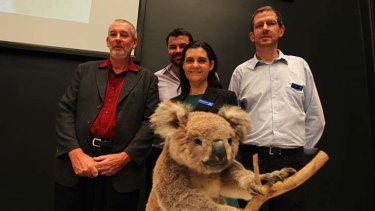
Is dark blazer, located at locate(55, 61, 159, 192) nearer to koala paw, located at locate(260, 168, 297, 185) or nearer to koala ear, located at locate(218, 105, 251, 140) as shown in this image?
koala ear, located at locate(218, 105, 251, 140)

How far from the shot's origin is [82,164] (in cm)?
148

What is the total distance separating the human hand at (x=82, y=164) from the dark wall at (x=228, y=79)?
3.41 ft

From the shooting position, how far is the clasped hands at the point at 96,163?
4.83ft

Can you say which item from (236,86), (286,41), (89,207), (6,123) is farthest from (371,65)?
(6,123)

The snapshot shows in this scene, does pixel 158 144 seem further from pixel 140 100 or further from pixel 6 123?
pixel 6 123

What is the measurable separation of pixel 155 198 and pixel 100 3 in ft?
7.29

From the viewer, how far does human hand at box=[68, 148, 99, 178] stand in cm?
146

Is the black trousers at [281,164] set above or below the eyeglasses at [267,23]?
below

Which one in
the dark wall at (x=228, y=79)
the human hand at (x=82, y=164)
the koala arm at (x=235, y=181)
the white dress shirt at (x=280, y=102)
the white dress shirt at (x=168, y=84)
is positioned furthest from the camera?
the dark wall at (x=228, y=79)

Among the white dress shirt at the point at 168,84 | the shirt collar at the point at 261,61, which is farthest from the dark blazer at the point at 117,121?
the shirt collar at the point at 261,61

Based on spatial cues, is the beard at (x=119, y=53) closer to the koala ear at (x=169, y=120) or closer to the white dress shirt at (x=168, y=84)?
the white dress shirt at (x=168, y=84)

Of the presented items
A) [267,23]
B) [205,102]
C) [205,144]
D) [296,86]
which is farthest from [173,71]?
[205,144]

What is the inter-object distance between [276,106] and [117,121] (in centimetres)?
89

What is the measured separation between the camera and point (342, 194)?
9.72 ft
